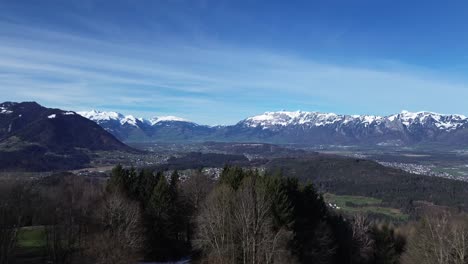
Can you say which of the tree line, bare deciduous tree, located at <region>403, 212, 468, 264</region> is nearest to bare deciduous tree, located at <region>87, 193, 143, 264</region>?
the tree line

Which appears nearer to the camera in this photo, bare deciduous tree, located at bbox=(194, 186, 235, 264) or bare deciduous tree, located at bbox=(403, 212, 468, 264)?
bare deciduous tree, located at bbox=(194, 186, 235, 264)

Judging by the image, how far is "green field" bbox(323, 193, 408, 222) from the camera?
13525 centimetres

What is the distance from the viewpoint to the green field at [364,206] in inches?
5325

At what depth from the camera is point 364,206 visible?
15200cm

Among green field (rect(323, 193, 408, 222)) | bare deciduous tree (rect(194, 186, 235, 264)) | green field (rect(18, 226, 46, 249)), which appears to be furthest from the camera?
green field (rect(323, 193, 408, 222))

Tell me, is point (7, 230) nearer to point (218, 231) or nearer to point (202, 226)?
point (202, 226)

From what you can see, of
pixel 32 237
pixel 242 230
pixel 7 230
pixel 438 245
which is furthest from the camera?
pixel 32 237

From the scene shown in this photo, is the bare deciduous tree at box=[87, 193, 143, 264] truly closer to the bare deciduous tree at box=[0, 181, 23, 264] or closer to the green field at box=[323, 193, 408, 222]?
the bare deciduous tree at box=[0, 181, 23, 264]

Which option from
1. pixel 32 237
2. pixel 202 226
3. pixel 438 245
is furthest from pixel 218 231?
pixel 438 245

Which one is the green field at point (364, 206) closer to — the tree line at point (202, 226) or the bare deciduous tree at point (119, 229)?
the tree line at point (202, 226)

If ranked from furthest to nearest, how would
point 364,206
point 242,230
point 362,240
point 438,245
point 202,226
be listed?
point 364,206, point 362,240, point 438,245, point 202,226, point 242,230

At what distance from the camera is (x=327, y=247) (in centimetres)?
4788

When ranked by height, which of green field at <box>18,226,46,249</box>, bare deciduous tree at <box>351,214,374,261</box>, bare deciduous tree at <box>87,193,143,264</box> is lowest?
bare deciduous tree at <box>351,214,374,261</box>

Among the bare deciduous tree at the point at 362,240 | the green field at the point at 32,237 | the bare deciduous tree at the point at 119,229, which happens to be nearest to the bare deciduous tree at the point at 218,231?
the bare deciduous tree at the point at 119,229
